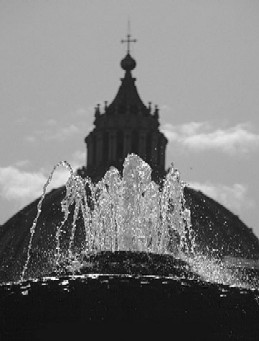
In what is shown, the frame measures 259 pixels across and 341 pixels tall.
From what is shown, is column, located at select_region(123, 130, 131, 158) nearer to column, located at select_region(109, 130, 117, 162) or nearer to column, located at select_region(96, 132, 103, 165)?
column, located at select_region(109, 130, 117, 162)

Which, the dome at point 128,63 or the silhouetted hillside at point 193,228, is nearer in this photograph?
the silhouetted hillside at point 193,228

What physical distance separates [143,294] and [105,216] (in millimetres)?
18476

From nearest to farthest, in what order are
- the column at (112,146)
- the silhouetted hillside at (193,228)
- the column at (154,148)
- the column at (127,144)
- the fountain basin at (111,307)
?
the fountain basin at (111,307)
the silhouetted hillside at (193,228)
the column at (112,146)
the column at (127,144)
the column at (154,148)

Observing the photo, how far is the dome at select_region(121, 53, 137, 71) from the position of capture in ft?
318

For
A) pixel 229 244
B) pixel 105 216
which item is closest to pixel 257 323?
pixel 105 216

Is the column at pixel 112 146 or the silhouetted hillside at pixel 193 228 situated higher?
the column at pixel 112 146

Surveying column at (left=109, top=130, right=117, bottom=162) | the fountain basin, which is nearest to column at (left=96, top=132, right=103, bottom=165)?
column at (left=109, top=130, right=117, bottom=162)

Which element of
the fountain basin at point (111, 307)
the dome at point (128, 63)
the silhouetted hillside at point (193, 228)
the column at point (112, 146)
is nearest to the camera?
the fountain basin at point (111, 307)

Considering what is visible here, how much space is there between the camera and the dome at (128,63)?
96938mm

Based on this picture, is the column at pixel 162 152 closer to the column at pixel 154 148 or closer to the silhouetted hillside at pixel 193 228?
the column at pixel 154 148

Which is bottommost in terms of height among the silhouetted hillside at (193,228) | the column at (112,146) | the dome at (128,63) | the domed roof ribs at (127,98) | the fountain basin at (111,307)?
the fountain basin at (111,307)

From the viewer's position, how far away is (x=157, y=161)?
95500 mm

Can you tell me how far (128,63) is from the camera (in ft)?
319

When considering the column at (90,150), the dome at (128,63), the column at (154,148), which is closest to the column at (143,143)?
the column at (154,148)
